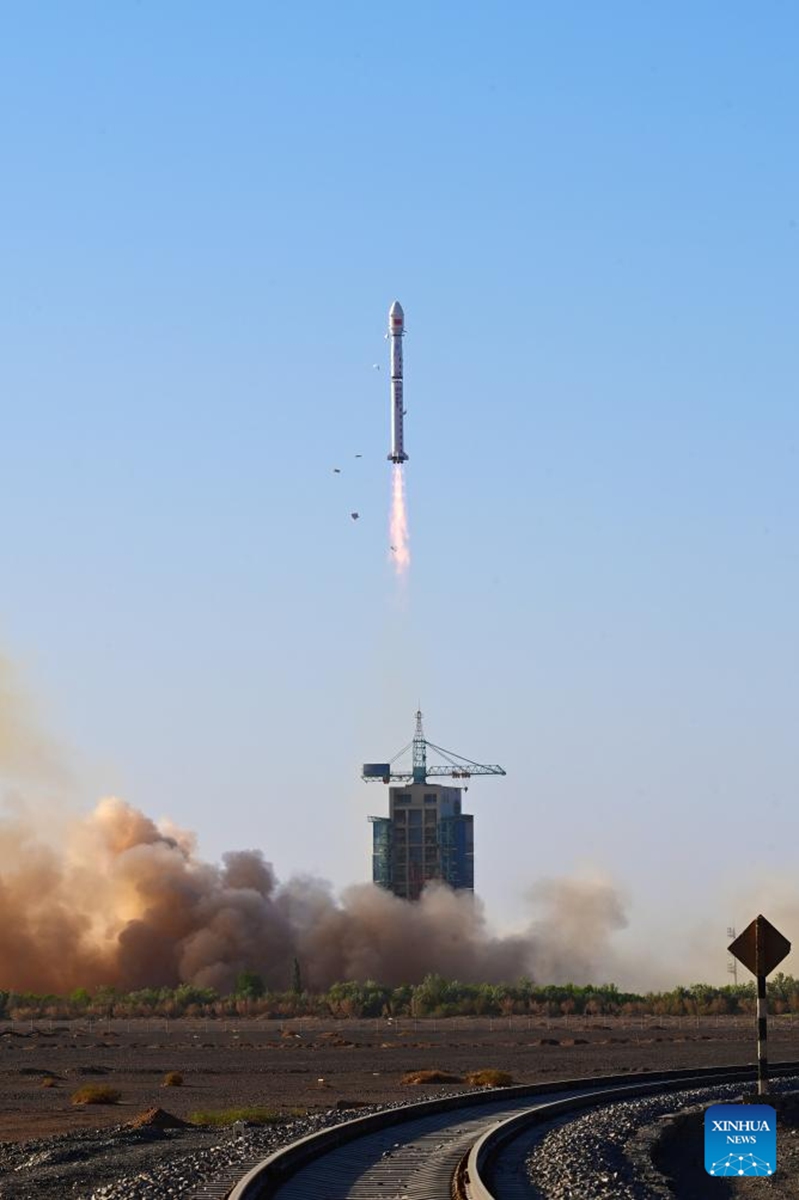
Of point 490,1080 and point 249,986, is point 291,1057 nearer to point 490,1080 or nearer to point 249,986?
point 490,1080

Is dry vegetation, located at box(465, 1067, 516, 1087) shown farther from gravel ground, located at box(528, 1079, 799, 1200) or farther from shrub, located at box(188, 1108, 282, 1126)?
gravel ground, located at box(528, 1079, 799, 1200)

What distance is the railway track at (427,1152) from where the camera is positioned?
31875mm

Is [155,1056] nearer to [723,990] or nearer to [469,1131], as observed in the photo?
[469,1131]

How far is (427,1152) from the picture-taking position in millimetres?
38312

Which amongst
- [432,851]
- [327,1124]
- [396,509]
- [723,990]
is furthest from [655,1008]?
[327,1124]

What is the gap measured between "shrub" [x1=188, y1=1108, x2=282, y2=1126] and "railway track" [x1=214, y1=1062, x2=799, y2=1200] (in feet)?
11.7

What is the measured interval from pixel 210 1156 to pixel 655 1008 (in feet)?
300

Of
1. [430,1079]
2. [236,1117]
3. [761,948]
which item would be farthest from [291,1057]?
[761,948]

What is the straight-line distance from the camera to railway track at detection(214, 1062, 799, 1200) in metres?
31.9

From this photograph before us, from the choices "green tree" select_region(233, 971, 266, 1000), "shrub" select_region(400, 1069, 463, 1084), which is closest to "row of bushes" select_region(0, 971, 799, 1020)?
"green tree" select_region(233, 971, 266, 1000)

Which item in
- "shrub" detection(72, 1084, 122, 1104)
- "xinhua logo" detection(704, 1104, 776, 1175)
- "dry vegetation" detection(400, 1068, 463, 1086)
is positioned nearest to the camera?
"xinhua logo" detection(704, 1104, 776, 1175)

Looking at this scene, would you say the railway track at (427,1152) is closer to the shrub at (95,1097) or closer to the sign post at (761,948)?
the sign post at (761,948)

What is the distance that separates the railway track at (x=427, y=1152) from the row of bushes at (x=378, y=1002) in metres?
65.5

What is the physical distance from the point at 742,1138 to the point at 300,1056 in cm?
5832
